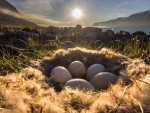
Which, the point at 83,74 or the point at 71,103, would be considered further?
the point at 83,74

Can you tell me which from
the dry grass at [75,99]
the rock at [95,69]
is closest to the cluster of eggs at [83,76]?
the rock at [95,69]

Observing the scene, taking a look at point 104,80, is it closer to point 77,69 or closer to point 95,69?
point 95,69

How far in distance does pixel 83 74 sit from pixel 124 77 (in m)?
1.09

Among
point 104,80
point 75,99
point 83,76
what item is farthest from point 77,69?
point 75,99

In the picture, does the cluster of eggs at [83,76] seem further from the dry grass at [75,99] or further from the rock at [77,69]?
the dry grass at [75,99]

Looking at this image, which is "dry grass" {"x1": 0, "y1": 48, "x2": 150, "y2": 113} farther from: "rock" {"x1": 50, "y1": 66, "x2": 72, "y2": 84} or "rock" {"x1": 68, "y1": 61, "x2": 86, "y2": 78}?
"rock" {"x1": 68, "y1": 61, "x2": 86, "y2": 78}

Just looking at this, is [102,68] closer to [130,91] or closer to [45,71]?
[45,71]

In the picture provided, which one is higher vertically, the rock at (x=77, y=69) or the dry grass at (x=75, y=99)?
the dry grass at (x=75, y=99)

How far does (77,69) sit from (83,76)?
24 centimetres

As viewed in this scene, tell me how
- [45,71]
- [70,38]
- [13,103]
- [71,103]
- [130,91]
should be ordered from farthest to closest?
[70,38], [45,71], [71,103], [130,91], [13,103]

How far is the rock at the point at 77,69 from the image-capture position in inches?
151

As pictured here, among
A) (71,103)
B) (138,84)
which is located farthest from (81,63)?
(138,84)

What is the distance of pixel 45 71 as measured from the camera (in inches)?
138

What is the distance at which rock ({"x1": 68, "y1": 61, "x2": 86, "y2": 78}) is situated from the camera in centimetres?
384
